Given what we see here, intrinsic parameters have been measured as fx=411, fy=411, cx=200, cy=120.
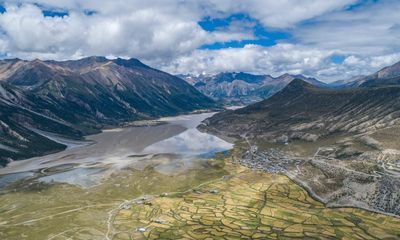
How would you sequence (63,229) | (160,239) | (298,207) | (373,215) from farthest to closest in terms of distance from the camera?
(298,207)
(373,215)
(63,229)
(160,239)

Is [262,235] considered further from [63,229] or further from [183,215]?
[63,229]

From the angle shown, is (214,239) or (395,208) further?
(395,208)

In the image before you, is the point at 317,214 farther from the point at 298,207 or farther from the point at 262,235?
the point at 262,235

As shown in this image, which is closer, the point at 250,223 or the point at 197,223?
the point at 250,223

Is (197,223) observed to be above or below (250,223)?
above

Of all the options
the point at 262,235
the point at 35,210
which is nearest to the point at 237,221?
the point at 262,235

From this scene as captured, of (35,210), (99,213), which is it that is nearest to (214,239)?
(99,213)

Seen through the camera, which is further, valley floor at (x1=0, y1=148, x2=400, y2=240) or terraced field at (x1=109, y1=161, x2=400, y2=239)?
valley floor at (x1=0, y1=148, x2=400, y2=240)

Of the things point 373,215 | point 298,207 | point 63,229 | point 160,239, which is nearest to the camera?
point 160,239

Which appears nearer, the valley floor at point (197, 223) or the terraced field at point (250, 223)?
the terraced field at point (250, 223)
